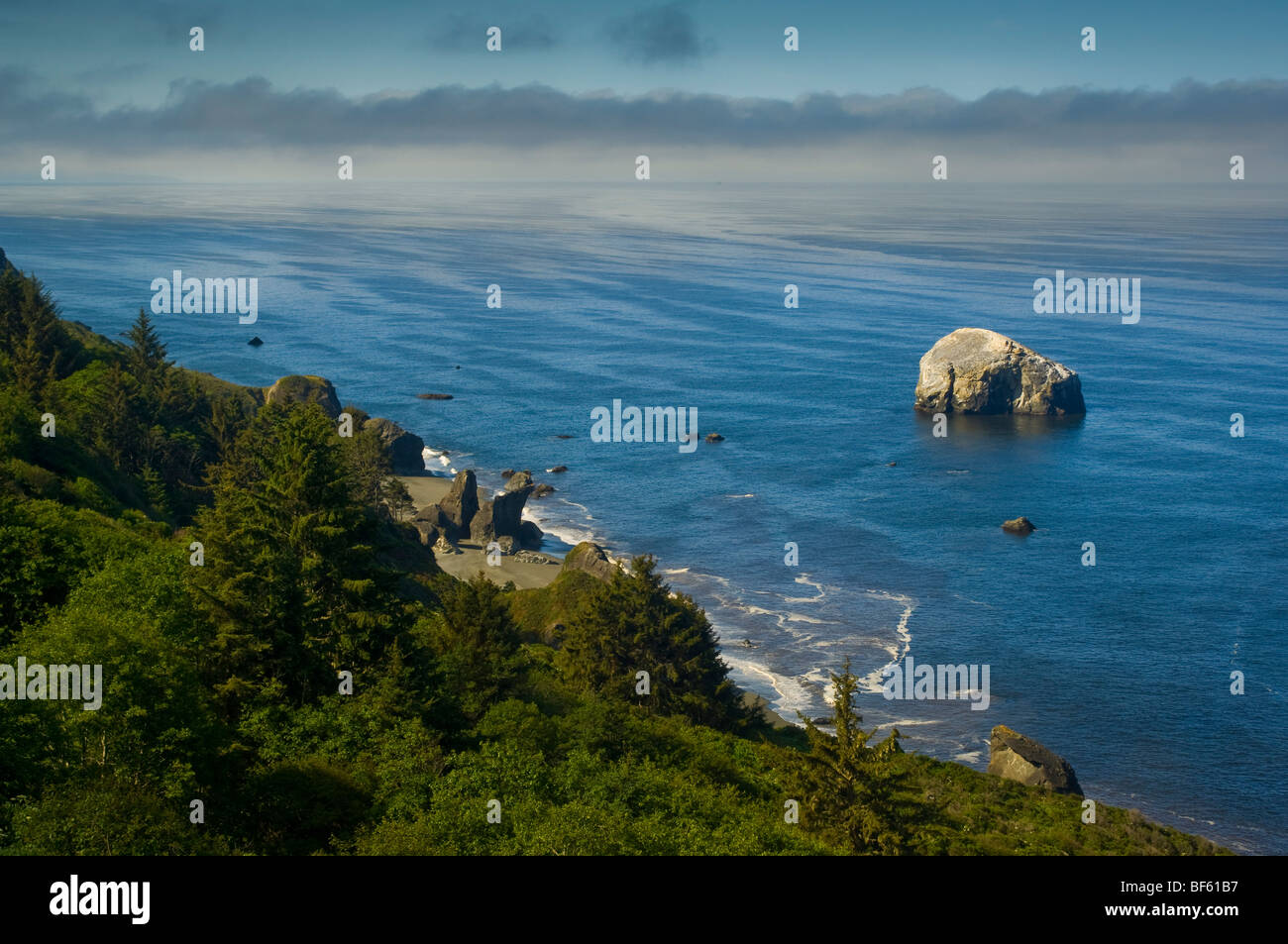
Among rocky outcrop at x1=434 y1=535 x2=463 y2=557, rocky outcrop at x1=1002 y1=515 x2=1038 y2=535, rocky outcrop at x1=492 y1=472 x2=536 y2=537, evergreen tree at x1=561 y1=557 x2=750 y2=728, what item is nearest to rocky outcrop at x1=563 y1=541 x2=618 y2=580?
rocky outcrop at x1=492 y1=472 x2=536 y2=537

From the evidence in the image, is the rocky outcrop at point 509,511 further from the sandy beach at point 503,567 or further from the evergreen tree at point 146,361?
the evergreen tree at point 146,361

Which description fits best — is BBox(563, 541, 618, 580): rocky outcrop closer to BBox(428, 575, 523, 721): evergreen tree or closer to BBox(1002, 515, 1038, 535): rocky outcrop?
BBox(428, 575, 523, 721): evergreen tree

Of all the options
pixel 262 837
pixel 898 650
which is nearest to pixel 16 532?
pixel 262 837

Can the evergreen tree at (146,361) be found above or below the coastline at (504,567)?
above

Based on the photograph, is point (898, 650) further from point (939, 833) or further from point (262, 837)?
point (262, 837)

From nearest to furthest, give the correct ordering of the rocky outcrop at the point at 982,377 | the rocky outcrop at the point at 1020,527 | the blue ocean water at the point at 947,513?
the blue ocean water at the point at 947,513 → the rocky outcrop at the point at 1020,527 → the rocky outcrop at the point at 982,377

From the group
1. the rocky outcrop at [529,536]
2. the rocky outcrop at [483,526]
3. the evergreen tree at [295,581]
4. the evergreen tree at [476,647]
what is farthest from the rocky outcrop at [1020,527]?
the evergreen tree at [295,581]
